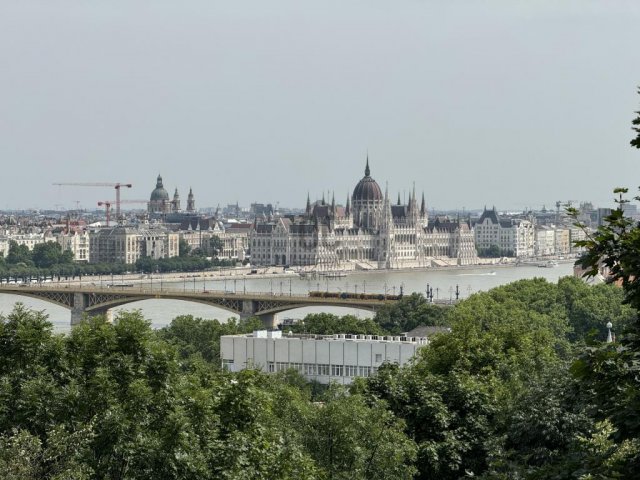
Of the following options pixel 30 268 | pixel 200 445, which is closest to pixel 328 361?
pixel 200 445

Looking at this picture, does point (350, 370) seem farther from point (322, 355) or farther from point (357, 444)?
point (357, 444)

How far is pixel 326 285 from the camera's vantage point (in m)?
99.9

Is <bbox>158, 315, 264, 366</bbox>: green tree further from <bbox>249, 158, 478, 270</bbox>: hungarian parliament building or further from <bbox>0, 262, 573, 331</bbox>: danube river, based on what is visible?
<bbox>249, 158, 478, 270</bbox>: hungarian parliament building

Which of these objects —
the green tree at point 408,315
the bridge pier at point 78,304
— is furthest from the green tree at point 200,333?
the bridge pier at point 78,304

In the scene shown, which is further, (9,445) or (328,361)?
(328,361)

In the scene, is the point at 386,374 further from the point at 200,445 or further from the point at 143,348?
the point at 200,445

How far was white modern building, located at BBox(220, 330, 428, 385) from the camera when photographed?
31.6 meters

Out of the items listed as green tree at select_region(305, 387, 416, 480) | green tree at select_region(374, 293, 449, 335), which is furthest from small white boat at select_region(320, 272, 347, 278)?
green tree at select_region(305, 387, 416, 480)

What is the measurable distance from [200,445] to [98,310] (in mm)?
47834

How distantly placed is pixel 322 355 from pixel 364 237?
334 feet

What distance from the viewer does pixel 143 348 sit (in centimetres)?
1675

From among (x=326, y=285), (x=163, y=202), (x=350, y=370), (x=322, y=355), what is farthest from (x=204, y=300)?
(x=163, y=202)

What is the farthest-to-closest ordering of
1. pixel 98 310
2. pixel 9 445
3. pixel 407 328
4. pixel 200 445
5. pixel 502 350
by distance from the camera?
pixel 98 310 < pixel 407 328 < pixel 502 350 < pixel 200 445 < pixel 9 445

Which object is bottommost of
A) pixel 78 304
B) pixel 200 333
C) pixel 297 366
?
pixel 78 304
